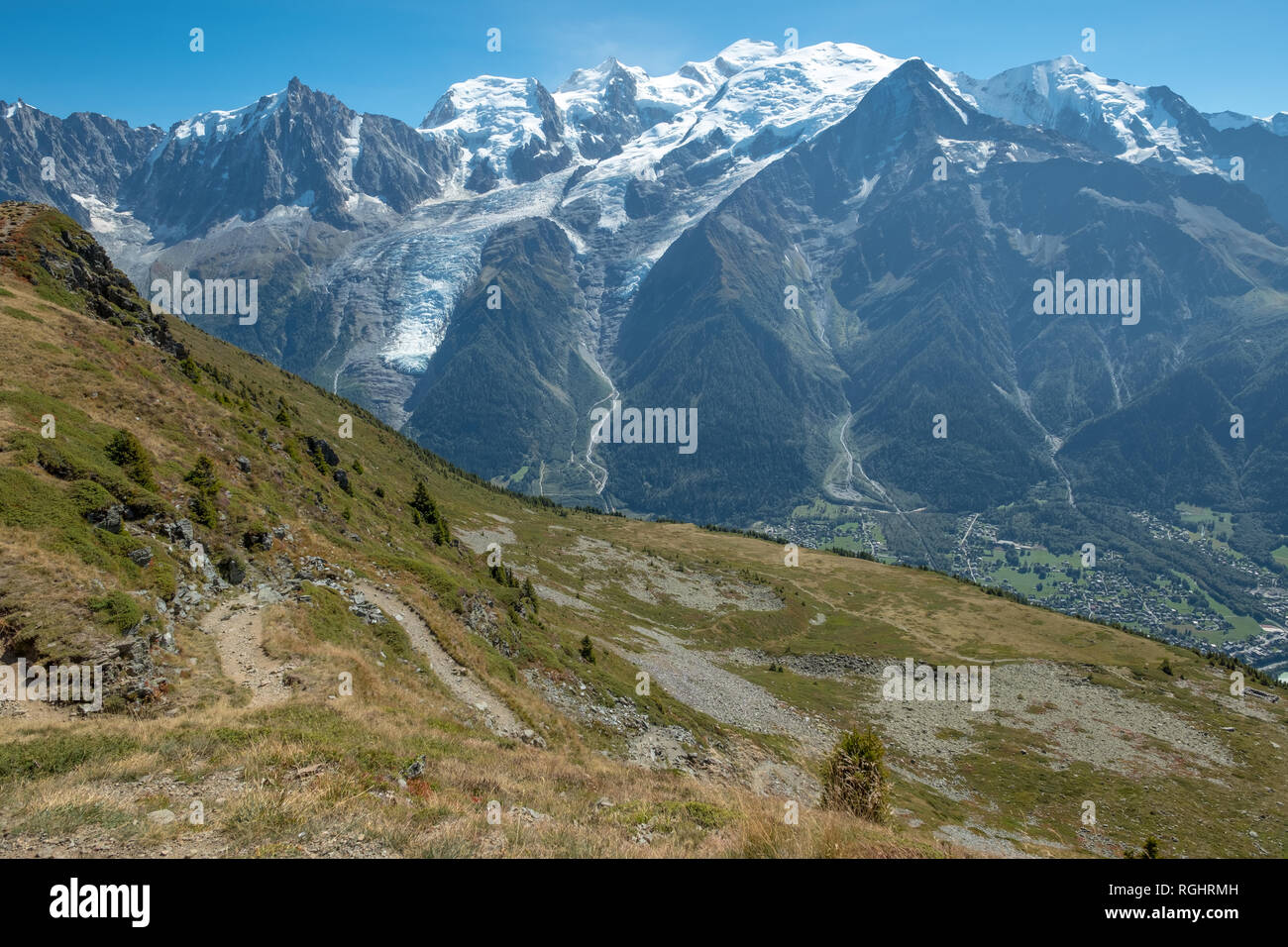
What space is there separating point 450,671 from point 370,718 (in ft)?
32.6

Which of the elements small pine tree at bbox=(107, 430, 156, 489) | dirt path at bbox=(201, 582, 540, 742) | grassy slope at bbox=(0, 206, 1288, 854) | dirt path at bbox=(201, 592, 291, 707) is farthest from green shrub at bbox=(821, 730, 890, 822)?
small pine tree at bbox=(107, 430, 156, 489)

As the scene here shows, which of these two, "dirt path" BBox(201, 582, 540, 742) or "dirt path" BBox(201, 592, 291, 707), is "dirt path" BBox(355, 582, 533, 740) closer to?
"dirt path" BBox(201, 582, 540, 742)

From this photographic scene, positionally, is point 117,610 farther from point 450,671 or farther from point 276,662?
point 450,671

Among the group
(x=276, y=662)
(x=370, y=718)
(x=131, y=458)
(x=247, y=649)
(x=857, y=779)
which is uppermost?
(x=131, y=458)

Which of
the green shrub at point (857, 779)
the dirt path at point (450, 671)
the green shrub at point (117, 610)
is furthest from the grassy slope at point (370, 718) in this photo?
the green shrub at point (857, 779)

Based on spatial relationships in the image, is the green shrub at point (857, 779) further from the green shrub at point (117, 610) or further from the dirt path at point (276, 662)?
the green shrub at point (117, 610)

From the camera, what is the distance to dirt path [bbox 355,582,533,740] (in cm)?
2753

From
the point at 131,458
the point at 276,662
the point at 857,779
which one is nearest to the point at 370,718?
the point at 276,662

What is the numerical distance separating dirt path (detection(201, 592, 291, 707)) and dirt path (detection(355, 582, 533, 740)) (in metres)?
6.32

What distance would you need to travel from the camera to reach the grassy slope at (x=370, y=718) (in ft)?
39.4

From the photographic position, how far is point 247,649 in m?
24.4
